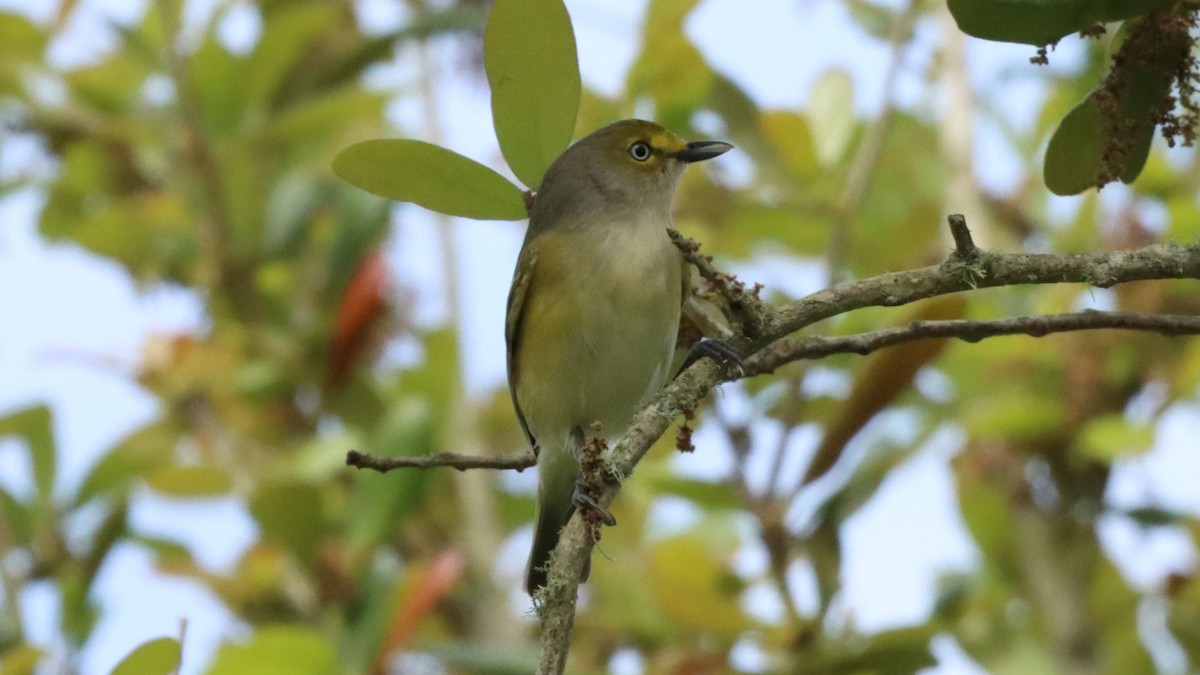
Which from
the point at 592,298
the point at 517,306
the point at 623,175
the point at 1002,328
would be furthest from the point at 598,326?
the point at 1002,328

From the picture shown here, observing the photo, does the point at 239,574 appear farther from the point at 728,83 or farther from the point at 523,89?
the point at 523,89

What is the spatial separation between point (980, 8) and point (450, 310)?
314 centimetres

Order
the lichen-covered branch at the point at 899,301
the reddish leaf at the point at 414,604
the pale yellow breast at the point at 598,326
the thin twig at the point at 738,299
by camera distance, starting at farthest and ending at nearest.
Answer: the reddish leaf at the point at 414,604 → the pale yellow breast at the point at 598,326 → the thin twig at the point at 738,299 → the lichen-covered branch at the point at 899,301

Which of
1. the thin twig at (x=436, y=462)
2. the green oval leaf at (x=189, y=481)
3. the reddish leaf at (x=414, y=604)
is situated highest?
the green oval leaf at (x=189, y=481)

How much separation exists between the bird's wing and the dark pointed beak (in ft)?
1.35

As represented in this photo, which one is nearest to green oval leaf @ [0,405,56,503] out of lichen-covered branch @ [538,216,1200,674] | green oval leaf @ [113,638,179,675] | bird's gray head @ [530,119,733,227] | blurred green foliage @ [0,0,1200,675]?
blurred green foliage @ [0,0,1200,675]

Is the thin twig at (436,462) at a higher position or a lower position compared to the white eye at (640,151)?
lower

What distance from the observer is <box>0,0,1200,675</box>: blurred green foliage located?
10.7ft

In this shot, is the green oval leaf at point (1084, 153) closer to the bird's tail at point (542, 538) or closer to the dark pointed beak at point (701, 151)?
the dark pointed beak at point (701, 151)

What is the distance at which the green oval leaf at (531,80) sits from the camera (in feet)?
5.96

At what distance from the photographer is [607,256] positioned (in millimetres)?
2971

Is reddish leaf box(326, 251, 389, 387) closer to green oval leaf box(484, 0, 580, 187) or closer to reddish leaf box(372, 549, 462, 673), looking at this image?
reddish leaf box(372, 549, 462, 673)

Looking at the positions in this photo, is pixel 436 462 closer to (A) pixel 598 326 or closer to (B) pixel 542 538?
(A) pixel 598 326

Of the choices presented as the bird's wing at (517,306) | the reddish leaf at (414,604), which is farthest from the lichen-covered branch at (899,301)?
the reddish leaf at (414,604)
